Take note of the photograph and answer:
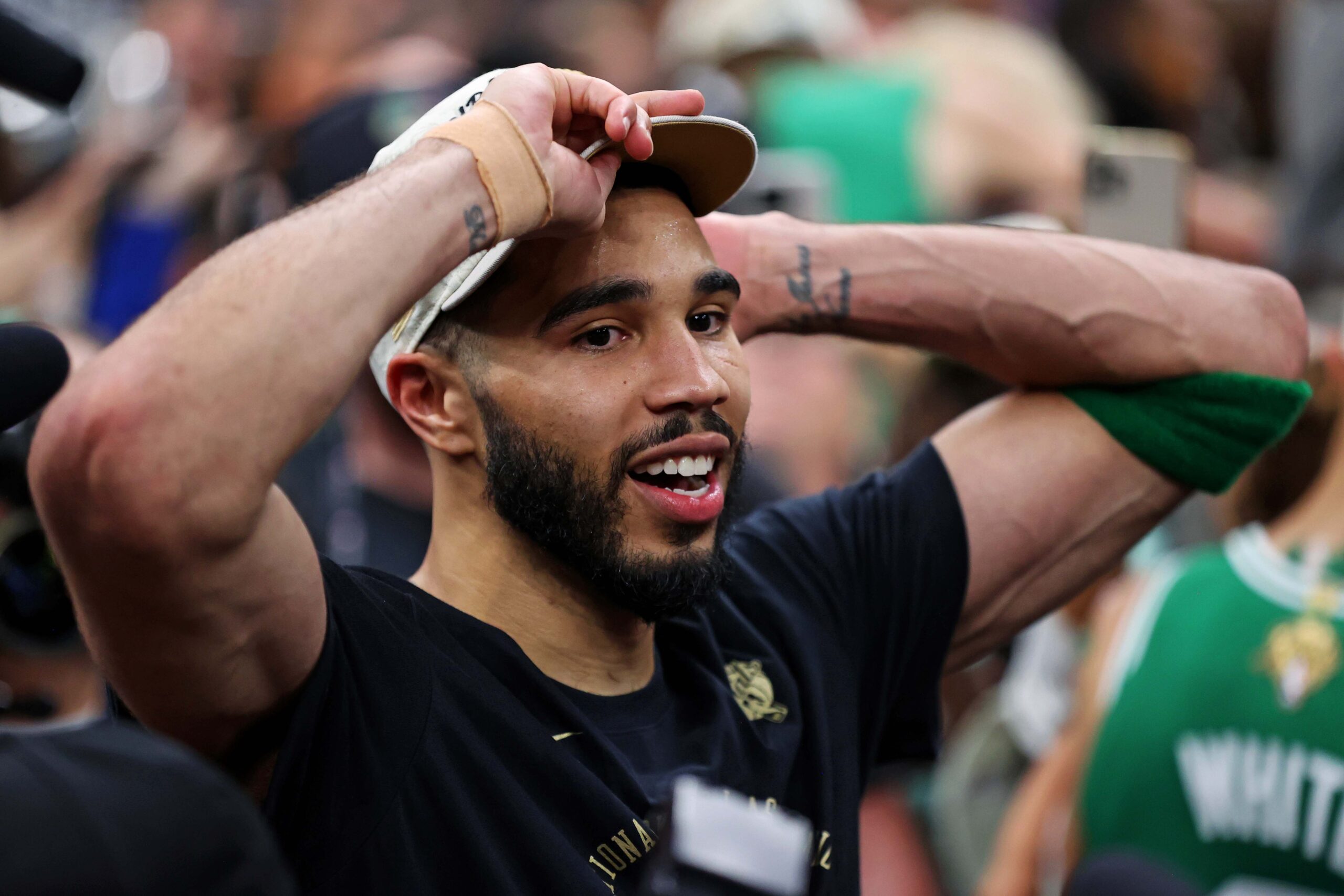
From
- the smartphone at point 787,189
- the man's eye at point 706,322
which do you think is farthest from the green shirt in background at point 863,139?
the man's eye at point 706,322

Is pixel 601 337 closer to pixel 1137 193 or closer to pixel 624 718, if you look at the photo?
pixel 624 718

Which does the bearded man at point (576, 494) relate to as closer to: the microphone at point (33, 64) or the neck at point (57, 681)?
the microphone at point (33, 64)

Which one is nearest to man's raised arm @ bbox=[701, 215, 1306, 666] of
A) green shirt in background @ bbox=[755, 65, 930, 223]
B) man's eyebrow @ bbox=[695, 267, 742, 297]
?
man's eyebrow @ bbox=[695, 267, 742, 297]

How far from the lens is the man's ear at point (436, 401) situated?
7.31 ft

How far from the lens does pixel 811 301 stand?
268cm

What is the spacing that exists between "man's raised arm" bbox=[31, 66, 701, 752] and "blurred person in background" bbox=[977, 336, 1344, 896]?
2.09 meters

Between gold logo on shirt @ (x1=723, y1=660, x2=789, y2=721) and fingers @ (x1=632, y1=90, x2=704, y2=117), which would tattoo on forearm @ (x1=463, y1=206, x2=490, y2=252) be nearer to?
fingers @ (x1=632, y1=90, x2=704, y2=117)

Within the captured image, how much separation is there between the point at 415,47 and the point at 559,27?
165 centimetres

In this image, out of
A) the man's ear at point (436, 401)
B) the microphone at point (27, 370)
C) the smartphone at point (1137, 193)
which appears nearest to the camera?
the microphone at point (27, 370)

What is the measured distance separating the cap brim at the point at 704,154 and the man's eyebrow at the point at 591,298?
175 millimetres

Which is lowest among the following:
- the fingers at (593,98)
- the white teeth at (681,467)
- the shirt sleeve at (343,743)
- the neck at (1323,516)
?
the neck at (1323,516)

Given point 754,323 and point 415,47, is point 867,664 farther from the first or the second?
point 415,47

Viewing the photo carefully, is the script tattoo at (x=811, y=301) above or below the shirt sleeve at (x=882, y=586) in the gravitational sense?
above

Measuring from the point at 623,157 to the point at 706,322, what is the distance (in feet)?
0.91
